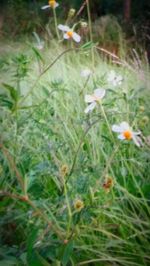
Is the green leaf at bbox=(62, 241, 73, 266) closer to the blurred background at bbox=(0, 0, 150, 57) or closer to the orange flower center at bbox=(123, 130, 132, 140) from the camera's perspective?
the orange flower center at bbox=(123, 130, 132, 140)

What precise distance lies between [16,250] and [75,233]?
0.64 feet

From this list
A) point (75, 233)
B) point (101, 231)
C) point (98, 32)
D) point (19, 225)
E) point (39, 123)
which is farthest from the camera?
point (98, 32)

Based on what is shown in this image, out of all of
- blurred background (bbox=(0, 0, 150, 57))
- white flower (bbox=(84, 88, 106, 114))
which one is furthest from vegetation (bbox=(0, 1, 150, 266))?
blurred background (bbox=(0, 0, 150, 57))


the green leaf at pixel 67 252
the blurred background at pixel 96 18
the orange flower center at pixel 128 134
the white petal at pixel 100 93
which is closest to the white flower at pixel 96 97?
the white petal at pixel 100 93

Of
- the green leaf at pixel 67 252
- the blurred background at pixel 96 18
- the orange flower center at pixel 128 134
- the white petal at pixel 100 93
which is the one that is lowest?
the green leaf at pixel 67 252

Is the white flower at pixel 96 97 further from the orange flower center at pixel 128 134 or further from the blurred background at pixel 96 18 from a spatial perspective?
the blurred background at pixel 96 18

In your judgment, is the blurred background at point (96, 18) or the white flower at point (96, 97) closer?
the white flower at point (96, 97)

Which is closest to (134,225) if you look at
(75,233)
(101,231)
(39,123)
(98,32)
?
(101,231)

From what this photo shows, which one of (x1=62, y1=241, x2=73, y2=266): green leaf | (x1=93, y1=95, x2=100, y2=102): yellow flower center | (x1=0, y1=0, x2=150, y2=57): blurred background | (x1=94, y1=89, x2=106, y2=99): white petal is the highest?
(x1=0, y1=0, x2=150, y2=57): blurred background

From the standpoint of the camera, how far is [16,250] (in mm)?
1444

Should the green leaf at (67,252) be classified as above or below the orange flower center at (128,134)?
below

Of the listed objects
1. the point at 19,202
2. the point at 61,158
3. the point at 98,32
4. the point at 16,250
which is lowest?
the point at 16,250

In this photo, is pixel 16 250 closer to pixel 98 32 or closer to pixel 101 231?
pixel 101 231

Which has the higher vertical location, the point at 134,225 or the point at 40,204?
the point at 40,204
